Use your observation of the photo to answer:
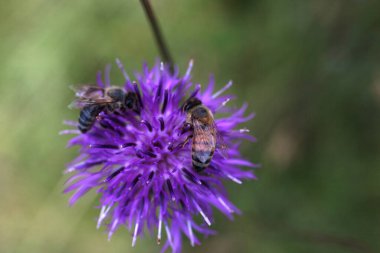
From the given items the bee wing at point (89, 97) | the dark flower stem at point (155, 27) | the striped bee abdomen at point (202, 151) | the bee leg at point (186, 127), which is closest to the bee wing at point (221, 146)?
the striped bee abdomen at point (202, 151)

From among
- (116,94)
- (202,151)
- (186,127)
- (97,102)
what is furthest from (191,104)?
(97,102)

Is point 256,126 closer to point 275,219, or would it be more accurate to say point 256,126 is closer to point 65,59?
point 275,219

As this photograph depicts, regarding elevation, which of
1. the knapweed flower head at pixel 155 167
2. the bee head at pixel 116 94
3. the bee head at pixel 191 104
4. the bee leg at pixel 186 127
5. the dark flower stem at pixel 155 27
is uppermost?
the dark flower stem at pixel 155 27

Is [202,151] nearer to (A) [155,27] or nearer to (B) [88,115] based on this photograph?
(B) [88,115]

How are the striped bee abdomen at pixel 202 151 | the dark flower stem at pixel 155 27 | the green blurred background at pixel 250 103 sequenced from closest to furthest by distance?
the striped bee abdomen at pixel 202 151, the dark flower stem at pixel 155 27, the green blurred background at pixel 250 103

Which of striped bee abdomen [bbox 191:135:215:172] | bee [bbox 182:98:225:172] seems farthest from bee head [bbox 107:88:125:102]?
striped bee abdomen [bbox 191:135:215:172]

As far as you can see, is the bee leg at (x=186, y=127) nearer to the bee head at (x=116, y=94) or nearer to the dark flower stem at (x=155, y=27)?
the bee head at (x=116, y=94)
